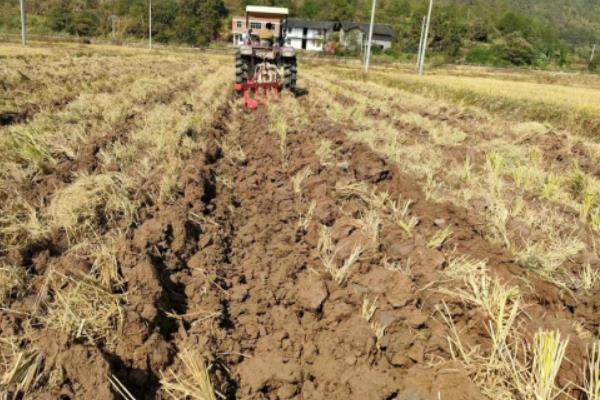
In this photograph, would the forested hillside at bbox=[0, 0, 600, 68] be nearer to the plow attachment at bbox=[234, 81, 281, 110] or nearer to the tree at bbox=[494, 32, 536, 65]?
the tree at bbox=[494, 32, 536, 65]

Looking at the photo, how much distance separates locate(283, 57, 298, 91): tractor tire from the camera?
1245 cm

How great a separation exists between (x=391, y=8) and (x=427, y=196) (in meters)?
97.6

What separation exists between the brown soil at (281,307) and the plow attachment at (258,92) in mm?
6465

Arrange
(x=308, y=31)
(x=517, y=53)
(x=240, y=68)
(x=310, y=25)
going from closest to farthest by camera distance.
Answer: (x=240, y=68), (x=517, y=53), (x=310, y=25), (x=308, y=31)

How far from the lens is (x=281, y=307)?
8.64 feet

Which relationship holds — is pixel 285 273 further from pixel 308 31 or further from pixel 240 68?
pixel 308 31

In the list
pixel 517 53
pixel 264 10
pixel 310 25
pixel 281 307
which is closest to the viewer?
pixel 281 307

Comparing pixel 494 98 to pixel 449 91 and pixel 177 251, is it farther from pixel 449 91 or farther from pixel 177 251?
pixel 177 251

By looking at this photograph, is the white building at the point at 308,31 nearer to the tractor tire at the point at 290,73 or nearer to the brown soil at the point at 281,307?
the tractor tire at the point at 290,73

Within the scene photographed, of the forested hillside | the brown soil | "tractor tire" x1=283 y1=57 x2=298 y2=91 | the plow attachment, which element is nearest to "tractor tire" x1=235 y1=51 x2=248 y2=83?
the plow attachment

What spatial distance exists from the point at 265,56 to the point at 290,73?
3.78 ft

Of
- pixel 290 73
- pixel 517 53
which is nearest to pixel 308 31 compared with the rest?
pixel 517 53

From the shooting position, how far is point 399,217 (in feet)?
12.6

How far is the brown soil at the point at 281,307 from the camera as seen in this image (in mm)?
2020
